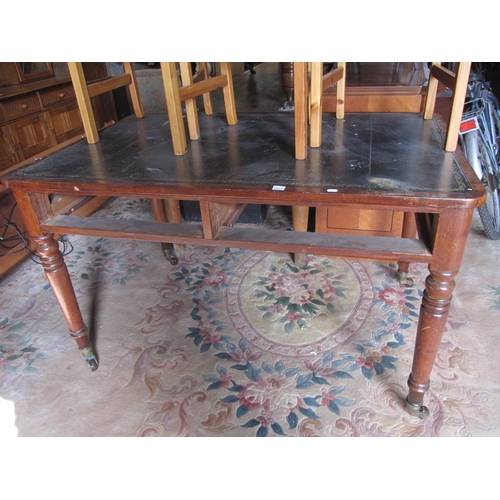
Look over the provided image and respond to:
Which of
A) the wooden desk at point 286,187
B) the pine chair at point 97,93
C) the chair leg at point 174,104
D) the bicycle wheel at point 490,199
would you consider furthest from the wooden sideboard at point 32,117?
the bicycle wheel at point 490,199

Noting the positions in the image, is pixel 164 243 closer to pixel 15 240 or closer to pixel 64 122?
pixel 15 240

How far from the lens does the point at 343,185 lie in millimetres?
1135

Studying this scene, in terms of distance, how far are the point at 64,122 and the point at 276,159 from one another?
123 inches

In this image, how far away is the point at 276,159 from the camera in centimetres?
135

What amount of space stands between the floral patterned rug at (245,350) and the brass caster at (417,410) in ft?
0.07

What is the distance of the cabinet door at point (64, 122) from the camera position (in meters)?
3.64

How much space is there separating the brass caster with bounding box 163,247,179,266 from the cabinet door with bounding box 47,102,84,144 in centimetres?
201

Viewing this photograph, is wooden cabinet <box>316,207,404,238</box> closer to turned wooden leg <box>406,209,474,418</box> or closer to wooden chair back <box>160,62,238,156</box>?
wooden chair back <box>160,62,238,156</box>

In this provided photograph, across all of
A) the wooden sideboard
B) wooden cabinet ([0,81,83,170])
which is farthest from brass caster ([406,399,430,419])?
wooden cabinet ([0,81,83,170])

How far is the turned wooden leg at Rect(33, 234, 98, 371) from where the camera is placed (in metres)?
1.52

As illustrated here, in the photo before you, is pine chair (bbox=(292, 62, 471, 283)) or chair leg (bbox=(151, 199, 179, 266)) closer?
pine chair (bbox=(292, 62, 471, 283))

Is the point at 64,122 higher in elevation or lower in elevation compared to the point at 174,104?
lower

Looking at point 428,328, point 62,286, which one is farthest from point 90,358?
point 428,328

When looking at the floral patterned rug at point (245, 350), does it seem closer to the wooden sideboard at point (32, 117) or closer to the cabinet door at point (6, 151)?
the wooden sideboard at point (32, 117)
